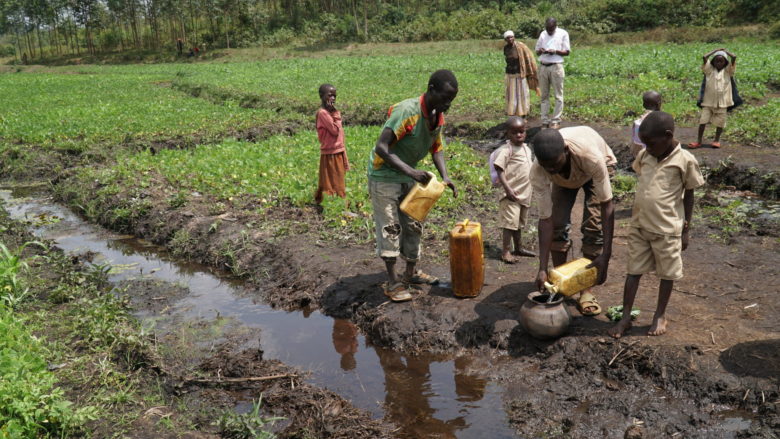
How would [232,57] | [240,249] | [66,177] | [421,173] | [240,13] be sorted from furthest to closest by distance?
[240,13], [232,57], [66,177], [240,249], [421,173]

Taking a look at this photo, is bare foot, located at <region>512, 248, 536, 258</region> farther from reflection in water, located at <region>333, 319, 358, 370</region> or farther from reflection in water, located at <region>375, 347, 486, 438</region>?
reflection in water, located at <region>333, 319, 358, 370</region>

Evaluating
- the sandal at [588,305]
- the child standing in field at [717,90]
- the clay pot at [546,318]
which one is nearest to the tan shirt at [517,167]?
the sandal at [588,305]

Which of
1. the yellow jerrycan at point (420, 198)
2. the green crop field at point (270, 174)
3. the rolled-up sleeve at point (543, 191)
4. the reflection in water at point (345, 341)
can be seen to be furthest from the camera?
the green crop field at point (270, 174)

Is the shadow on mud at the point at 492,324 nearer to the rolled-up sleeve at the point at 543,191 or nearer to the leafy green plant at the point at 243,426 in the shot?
the rolled-up sleeve at the point at 543,191

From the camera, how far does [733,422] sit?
12.0 feet

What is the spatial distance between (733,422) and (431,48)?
36.9 metres

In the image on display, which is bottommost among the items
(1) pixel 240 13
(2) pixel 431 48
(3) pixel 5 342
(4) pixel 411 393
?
(4) pixel 411 393

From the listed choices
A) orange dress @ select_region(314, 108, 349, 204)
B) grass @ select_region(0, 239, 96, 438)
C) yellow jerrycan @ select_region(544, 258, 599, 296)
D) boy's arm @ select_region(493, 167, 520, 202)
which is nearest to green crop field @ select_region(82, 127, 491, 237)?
orange dress @ select_region(314, 108, 349, 204)

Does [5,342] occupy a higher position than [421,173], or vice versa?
[421,173]

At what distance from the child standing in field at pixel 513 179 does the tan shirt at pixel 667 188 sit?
1885mm

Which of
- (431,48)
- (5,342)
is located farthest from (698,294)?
(431,48)

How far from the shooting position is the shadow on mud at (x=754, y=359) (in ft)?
12.6

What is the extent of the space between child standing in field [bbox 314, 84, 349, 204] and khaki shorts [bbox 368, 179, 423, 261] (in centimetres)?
286

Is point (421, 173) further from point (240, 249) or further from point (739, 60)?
point (739, 60)
